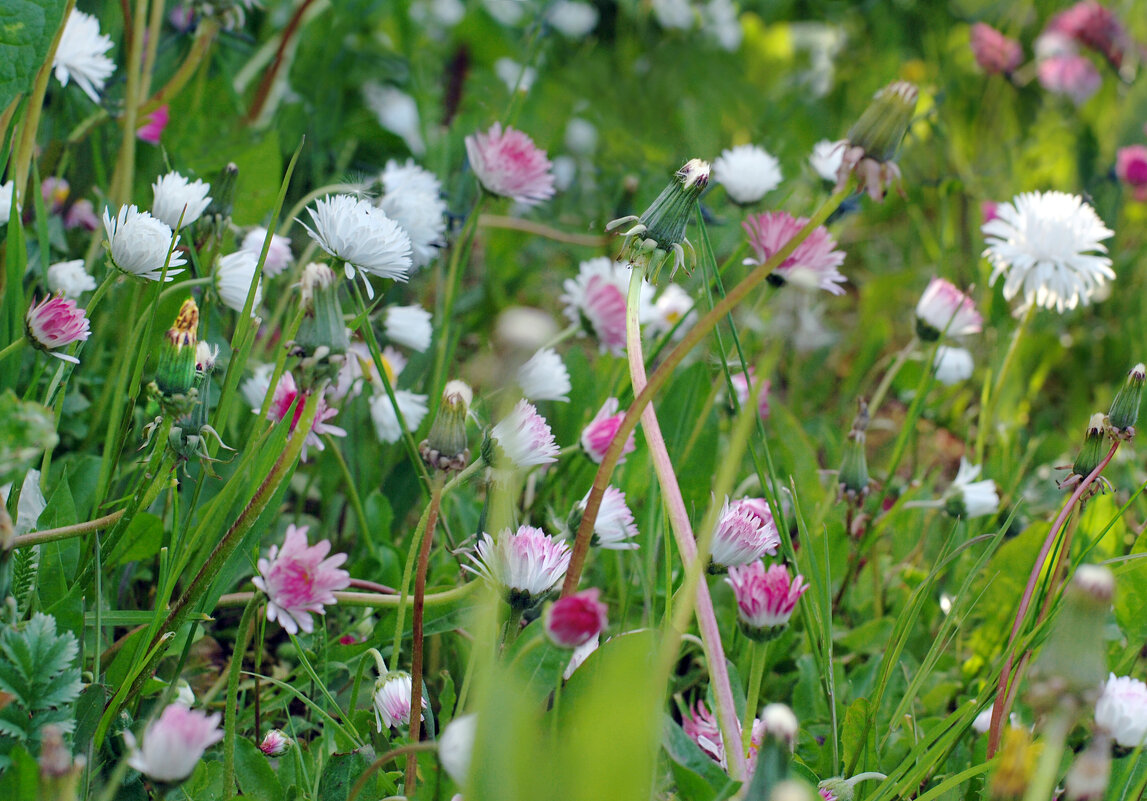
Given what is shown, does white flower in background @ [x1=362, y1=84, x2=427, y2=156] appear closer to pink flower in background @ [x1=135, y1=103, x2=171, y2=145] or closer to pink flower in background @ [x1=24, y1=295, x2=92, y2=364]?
pink flower in background @ [x1=135, y1=103, x2=171, y2=145]

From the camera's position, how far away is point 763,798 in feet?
1.51

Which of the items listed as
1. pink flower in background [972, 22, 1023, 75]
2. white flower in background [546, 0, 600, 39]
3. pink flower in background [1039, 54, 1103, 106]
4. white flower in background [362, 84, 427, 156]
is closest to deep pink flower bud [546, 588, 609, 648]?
white flower in background [362, 84, 427, 156]

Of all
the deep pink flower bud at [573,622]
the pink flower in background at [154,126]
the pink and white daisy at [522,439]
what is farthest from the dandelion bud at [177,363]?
the pink flower in background at [154,126]

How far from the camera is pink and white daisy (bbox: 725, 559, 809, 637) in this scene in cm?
72

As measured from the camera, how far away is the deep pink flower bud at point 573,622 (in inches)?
19.2

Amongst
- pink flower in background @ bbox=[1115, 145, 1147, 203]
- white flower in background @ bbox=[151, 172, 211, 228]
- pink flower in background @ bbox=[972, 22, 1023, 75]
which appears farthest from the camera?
pink flower in background @ bbox=[972, 22, 1023, 75]

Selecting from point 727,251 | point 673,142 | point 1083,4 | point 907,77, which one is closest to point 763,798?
point 727,251

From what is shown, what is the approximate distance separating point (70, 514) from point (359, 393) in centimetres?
35

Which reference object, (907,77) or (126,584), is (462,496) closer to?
(126,584)

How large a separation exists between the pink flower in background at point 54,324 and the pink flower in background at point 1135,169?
6.09ft

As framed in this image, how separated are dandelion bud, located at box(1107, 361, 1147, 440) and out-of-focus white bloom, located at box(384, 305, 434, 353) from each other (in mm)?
653

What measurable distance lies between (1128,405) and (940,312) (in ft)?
1.53

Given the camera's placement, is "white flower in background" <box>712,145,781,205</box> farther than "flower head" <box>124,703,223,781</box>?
Yes

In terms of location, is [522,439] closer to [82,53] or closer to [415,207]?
[415,207]
